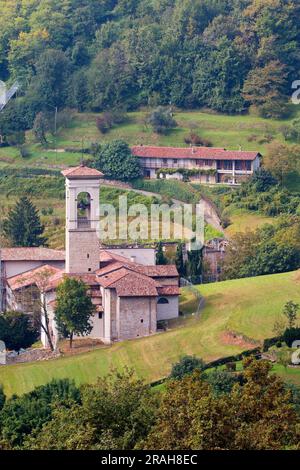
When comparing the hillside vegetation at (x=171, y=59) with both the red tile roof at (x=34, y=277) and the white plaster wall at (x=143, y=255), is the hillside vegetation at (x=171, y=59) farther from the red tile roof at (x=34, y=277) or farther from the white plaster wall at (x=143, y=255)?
the red tile roof at (x=34, y=277)

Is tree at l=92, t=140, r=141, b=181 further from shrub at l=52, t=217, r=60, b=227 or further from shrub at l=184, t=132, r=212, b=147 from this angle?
shrub at l=184, t=132, r=212, b=147

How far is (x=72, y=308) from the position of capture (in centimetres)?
6084

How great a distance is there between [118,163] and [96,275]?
2143 cm

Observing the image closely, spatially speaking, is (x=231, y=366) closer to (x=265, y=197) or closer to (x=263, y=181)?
(x=265, y=197)

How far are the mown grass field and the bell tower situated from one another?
3.96m

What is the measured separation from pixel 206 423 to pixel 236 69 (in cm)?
5449

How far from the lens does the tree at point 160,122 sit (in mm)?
90812

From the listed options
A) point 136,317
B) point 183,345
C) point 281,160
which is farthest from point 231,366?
point 281,160

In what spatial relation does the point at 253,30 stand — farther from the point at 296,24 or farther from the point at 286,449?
the point at 286,449

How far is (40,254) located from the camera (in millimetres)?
68375

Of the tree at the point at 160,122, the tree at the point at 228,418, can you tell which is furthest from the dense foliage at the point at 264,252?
the tree at the point at 228,418

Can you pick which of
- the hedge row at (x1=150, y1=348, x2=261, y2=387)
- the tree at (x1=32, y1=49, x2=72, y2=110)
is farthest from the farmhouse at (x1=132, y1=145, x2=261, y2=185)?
the hedge row at (x1=150, y1=348, x2=261, y2=387)

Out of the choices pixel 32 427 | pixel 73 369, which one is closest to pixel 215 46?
pixel 73 369

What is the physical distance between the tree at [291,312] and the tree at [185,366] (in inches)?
150
